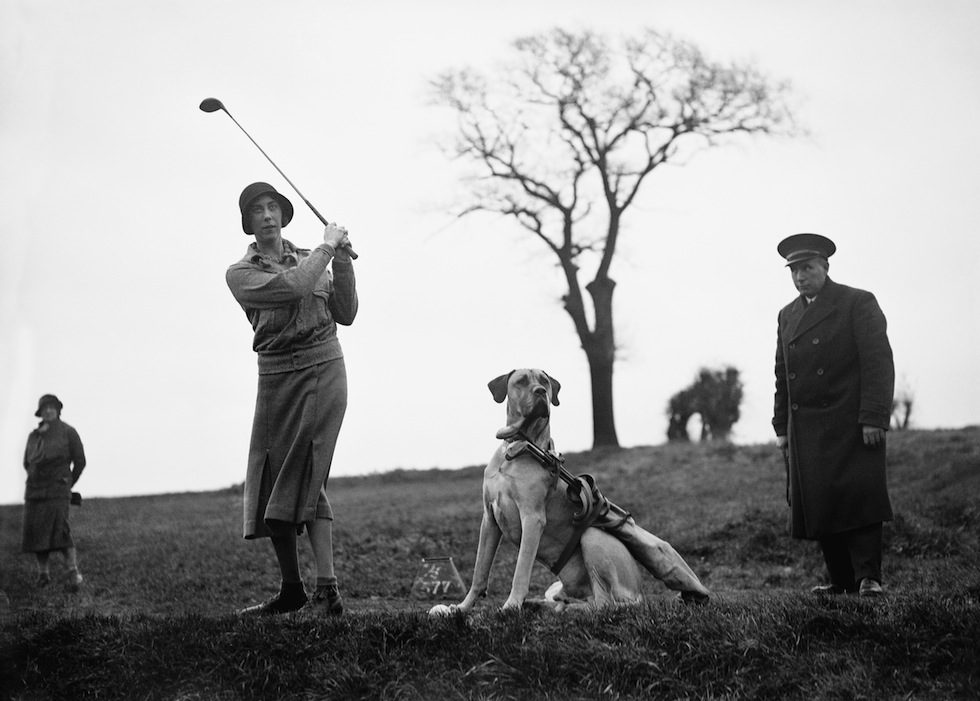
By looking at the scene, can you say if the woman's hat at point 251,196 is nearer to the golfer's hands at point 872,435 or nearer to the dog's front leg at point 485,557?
the dog's front leg at point 485,557

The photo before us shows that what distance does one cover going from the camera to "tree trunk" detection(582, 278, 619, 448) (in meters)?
22.2

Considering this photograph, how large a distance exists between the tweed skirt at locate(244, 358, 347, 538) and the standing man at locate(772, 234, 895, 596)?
3.04m

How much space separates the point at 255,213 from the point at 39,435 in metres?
5.82

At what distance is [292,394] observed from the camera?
5.99 metres

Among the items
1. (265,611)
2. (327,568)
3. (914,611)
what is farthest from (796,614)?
(265,611)

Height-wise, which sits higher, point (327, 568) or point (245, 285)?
point (245, 285)

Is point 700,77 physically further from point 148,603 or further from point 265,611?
point 265,611

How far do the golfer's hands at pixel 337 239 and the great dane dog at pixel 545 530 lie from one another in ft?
4.03

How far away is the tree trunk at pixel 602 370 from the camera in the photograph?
2219cm

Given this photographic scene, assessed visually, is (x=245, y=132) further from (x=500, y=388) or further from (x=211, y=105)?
(x=500, y=388)

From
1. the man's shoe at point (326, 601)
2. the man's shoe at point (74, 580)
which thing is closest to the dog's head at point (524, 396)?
the man's shoe at point (326, 601)

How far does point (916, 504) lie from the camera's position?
1195 cm

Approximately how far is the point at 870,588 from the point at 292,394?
3.74 metres

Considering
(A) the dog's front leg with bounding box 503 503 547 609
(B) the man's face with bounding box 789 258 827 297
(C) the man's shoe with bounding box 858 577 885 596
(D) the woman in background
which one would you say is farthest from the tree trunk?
(A) the dog's front leg with bounding box 503 503 547 609
